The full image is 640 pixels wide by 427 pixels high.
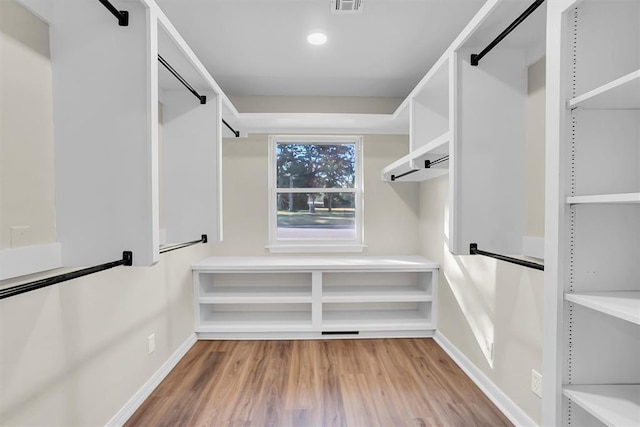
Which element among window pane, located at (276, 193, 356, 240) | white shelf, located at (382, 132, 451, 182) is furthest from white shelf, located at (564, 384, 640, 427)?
window pane, located at (276, 193, 356, 240)

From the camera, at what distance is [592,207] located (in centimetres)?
112

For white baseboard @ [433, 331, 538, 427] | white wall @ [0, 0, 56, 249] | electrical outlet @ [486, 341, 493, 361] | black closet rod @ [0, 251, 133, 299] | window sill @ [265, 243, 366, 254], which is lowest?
white baseboard @ [433, 331, 538, 427]

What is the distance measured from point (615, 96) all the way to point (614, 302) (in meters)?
0.65

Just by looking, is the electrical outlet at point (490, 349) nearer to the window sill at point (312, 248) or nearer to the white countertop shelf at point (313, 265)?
the white countertop shelf at point (313, 265)

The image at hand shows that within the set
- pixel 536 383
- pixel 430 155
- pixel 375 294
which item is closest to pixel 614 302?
Result: pixel 536 383

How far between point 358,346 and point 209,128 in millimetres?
2262

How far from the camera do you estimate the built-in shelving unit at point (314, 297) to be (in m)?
3.08

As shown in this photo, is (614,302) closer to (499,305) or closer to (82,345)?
(499,305)

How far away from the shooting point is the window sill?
3.56 metres

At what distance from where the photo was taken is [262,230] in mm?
3570

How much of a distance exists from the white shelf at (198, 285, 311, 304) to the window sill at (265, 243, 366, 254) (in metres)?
0.40

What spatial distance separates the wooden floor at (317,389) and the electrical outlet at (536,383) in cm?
33

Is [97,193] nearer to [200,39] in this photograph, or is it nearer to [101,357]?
[101,357]

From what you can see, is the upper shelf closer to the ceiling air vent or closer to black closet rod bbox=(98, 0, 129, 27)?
the ceiling air vent
